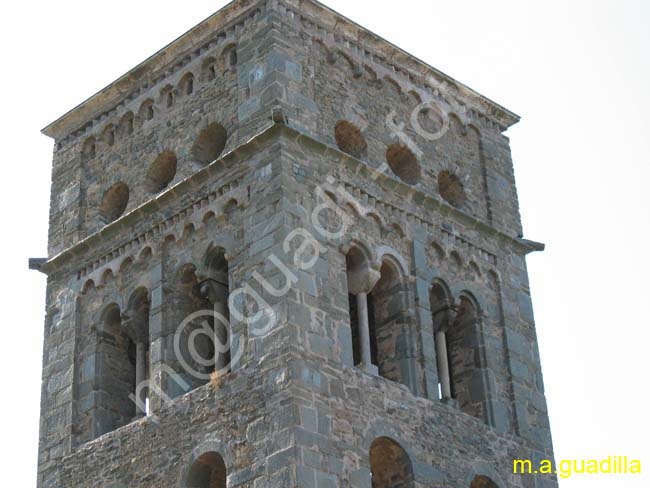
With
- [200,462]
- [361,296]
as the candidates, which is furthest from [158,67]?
[200,462]

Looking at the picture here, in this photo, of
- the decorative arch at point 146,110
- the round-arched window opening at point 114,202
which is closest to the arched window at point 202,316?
the round-arched window opening at point 114,202

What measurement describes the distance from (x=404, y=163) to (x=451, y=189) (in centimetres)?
104

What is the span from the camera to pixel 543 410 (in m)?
25.3

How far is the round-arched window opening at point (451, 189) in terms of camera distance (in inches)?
1040

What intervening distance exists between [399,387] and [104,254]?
5071mm

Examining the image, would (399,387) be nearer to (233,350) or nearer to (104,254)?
(233,350)

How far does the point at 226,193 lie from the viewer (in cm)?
2395

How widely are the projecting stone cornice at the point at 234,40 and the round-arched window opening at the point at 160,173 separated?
4.49 ft

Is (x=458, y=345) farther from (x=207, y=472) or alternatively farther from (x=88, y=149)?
(x=88, y=149)

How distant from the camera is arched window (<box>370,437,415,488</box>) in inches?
885

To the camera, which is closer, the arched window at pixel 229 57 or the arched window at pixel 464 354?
the arched window at pixel 464 354

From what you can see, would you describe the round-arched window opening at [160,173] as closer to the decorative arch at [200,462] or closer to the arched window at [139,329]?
the arched window at [139,329]

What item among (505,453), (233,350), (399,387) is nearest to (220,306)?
(233,350)

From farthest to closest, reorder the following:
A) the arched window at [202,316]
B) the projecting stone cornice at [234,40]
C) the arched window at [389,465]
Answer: the projecting stone cornice at [234,40]
the arched window at [202,316]
the arched window at [389,465]
